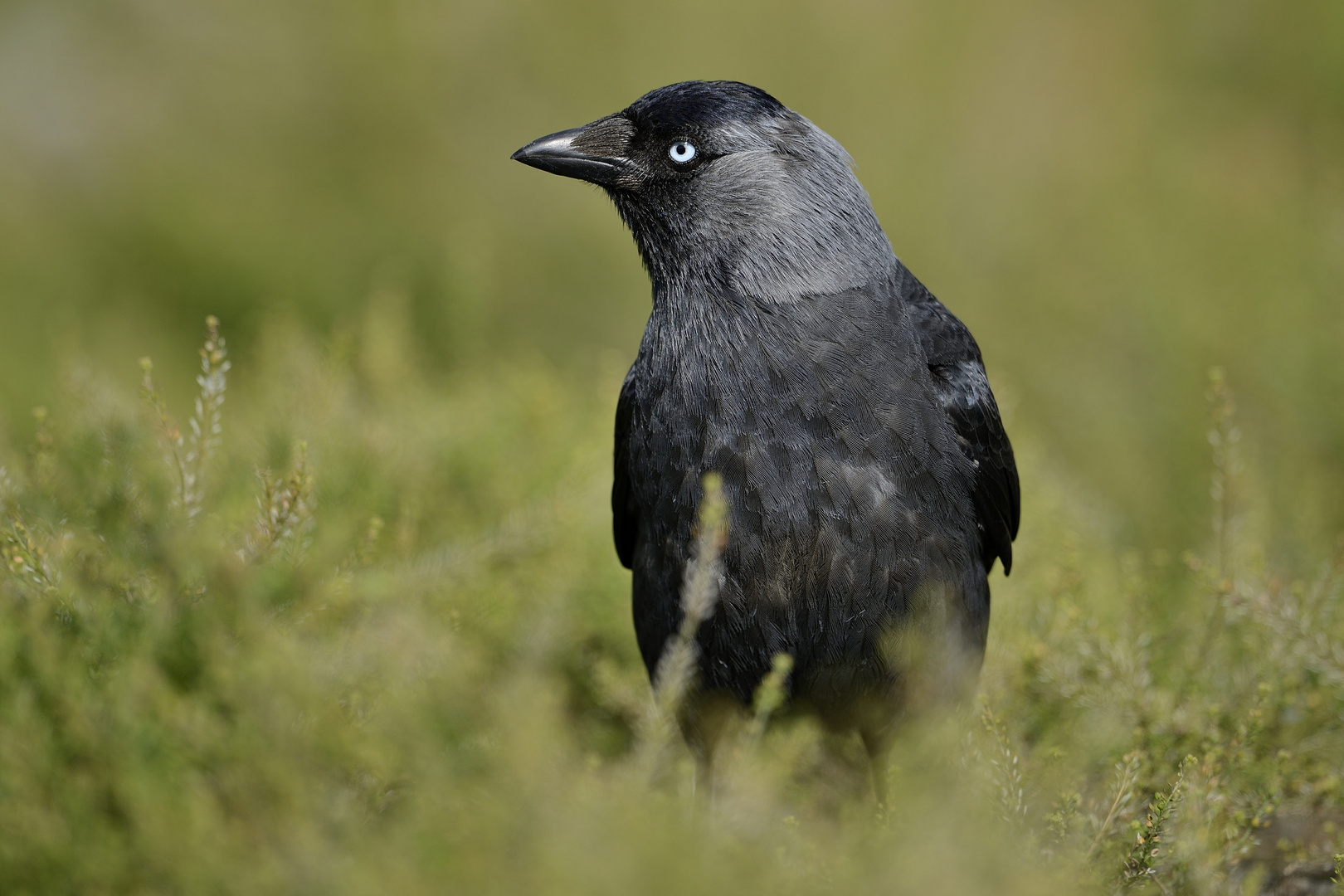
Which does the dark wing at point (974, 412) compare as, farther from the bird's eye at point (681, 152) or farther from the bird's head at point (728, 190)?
the bird's eye at point (681, 152)

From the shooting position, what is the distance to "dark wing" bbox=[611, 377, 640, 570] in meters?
2.95

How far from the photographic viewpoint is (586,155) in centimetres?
296

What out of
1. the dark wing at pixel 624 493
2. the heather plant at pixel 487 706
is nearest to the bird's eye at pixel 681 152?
the dark wing at pixel 624 493

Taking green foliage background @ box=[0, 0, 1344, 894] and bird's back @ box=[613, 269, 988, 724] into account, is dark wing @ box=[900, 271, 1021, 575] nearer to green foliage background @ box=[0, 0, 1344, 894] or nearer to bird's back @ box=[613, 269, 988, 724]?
bird's back @ box=[613, 269, 988, 724]

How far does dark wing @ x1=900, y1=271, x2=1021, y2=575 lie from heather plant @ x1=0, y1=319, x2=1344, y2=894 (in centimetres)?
28

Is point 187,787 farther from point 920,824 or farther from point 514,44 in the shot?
point 514,44

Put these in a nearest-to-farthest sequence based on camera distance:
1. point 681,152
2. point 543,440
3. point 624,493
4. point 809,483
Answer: point 809,483 < point 681,152 < point 624,493 < point 543,440

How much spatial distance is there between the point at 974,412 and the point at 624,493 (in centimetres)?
112

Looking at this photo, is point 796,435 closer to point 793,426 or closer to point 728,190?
point 793,426

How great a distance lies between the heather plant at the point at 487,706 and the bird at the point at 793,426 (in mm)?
Answer: 173

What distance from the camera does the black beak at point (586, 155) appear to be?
2.96 m

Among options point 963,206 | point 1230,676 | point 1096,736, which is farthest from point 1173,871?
point 963,206

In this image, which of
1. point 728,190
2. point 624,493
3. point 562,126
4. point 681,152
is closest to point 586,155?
point 681,152

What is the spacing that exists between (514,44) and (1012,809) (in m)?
9.38
